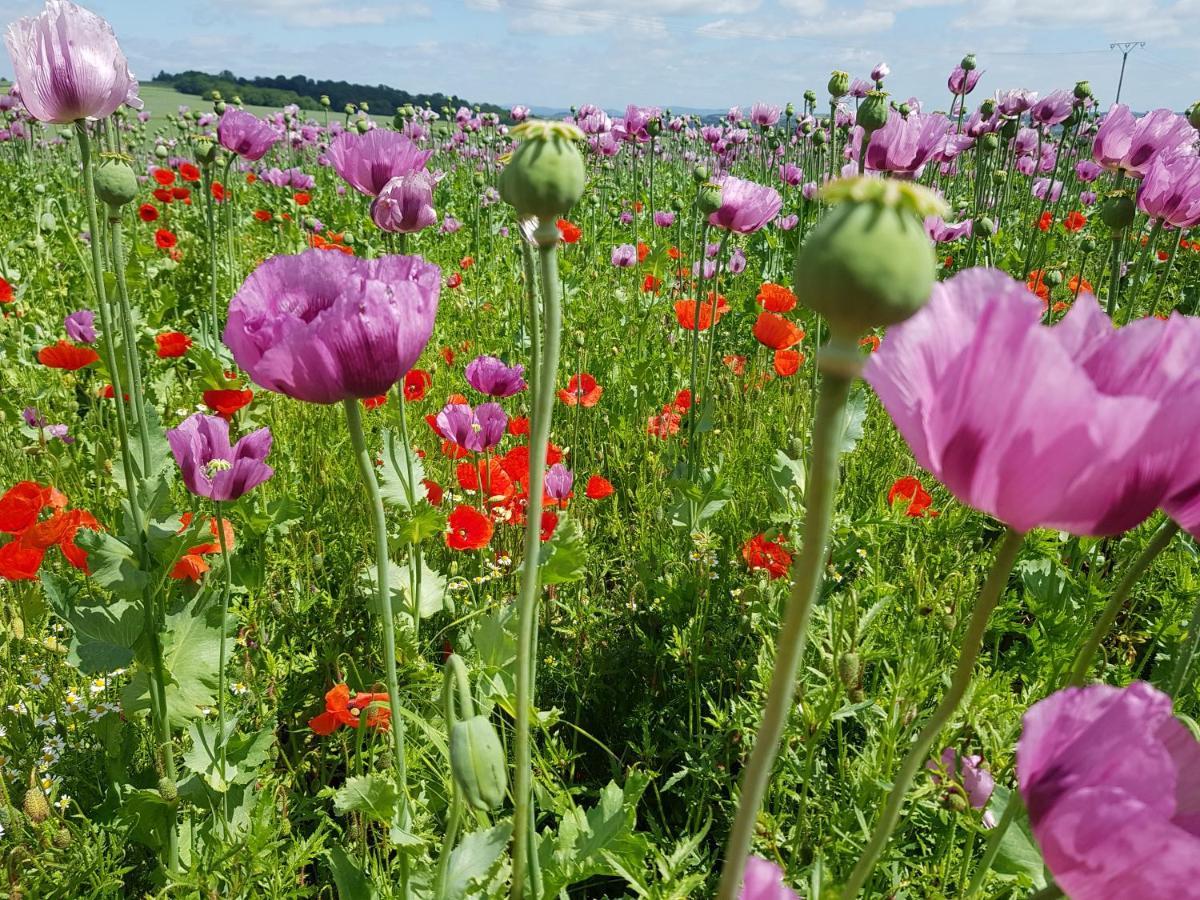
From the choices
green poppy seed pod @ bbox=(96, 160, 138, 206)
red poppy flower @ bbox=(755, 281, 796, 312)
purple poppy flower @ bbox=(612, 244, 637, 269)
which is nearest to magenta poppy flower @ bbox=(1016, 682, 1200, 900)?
green poppy seed pod @ bbox=(96, 160, 138, 206)

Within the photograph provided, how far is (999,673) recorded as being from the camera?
1704 mm

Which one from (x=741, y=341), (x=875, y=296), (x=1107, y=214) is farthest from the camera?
(x=741, y=341)

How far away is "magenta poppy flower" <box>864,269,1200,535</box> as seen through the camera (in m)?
0.53

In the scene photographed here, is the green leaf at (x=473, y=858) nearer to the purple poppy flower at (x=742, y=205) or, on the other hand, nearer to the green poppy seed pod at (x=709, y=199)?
the green poppy seed pod at (x=709, y=199)

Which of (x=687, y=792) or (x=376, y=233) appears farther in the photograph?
(x=376, y=233)

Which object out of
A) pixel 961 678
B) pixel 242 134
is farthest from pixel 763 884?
pixel 242 134

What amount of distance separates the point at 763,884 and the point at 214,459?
1368 mm

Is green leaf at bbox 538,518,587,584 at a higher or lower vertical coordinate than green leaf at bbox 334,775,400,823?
higher

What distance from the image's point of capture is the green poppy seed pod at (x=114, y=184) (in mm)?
1466

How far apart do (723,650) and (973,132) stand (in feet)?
14.6

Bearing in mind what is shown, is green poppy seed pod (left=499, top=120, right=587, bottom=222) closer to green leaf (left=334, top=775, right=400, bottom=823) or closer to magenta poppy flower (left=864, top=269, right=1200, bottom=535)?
magenta poppy flower (left=864, top=269, right=1200, bottom=535)

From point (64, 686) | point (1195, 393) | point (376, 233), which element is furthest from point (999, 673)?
point (376, 233)

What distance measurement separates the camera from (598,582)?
247 centimetres

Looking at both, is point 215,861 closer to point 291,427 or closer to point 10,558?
point 10,558
